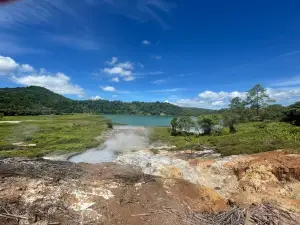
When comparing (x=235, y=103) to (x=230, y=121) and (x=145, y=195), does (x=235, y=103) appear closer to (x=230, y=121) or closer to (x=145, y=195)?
(x=230, y=121)

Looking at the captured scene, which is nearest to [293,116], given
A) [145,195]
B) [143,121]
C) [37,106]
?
[145,195]

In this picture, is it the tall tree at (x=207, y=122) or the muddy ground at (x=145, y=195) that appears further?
the tall tree at (x=207, y=122)

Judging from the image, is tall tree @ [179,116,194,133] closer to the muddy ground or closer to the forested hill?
the forested hill

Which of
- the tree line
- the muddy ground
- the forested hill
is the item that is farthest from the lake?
the muddy ground

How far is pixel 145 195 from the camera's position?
1138cm

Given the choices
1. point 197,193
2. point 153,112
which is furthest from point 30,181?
point 153,112

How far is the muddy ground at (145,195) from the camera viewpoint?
894 centimetres

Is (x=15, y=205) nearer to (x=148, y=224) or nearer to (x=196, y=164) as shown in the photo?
(x=148, y=224)

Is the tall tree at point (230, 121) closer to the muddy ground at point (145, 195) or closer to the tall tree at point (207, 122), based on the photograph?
the tall tree at point (207, 122)

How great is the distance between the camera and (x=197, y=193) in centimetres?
1219

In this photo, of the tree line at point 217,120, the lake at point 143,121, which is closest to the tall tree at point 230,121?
Result: the tree line at point 217,120

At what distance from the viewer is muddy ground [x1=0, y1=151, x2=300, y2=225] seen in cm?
894

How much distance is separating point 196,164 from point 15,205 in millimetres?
12523

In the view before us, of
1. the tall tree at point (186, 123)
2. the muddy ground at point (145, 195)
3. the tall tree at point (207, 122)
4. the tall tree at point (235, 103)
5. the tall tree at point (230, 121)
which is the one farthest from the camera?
the tall tree at point (235, 103)
